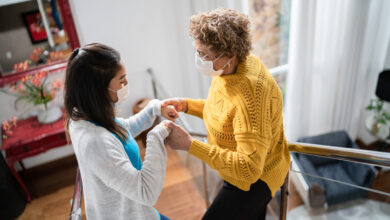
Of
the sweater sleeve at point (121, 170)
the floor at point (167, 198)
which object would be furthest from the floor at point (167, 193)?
the sweater sleeve at point (121, 170)

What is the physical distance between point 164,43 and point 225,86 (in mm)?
2029

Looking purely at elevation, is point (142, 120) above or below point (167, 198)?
above

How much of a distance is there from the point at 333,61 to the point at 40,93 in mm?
3158

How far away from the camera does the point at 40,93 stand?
2801mm

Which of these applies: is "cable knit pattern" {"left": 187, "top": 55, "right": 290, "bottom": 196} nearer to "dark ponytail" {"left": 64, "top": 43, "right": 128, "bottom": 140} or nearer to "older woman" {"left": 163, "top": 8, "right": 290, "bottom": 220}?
"older woman" {"left": 163, "top": 8, "right": 290, "bottom": 220}

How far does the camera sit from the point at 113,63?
122 centimetres

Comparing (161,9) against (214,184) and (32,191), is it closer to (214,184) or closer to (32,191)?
(214,184)

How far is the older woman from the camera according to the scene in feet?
4.45

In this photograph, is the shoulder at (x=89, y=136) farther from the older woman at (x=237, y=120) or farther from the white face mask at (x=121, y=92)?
the older woman at (x=237, y=120)

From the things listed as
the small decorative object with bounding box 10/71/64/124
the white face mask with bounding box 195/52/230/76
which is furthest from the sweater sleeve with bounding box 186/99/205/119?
the small decorative object with bounding box 10/71/64/124

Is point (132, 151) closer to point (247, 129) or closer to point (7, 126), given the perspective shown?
point (247, 129)

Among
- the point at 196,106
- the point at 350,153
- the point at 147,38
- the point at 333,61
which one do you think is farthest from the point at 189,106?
the point at 333,61

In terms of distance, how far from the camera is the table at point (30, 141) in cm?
267

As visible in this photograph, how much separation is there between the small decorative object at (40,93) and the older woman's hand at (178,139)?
5.82 ft
